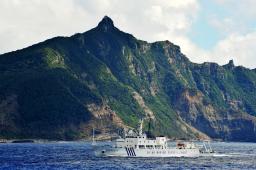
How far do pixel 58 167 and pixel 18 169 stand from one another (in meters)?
14.3

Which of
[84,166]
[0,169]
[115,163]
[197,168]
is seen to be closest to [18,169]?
[0,169]

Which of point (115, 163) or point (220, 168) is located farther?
point (115, 163)

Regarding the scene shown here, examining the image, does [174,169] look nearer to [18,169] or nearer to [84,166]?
[84,166]

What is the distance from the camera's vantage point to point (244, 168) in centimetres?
18300

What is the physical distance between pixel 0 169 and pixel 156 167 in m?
48.0

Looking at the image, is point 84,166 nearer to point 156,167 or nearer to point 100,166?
point 100,166

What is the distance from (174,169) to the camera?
174 m

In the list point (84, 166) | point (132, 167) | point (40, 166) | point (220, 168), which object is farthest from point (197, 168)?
point (40, 166)

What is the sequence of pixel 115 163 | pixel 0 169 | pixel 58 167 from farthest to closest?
1. pixel 115 163
2. pixel 58 167
3. pixel 0 169

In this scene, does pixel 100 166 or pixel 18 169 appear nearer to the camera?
pixel 18 169

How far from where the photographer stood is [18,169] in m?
168

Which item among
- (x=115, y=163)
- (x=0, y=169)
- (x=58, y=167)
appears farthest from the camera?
(x=115, y=163)

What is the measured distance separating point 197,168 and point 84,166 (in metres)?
35.8

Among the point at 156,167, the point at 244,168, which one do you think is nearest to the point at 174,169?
the point at 156,167
